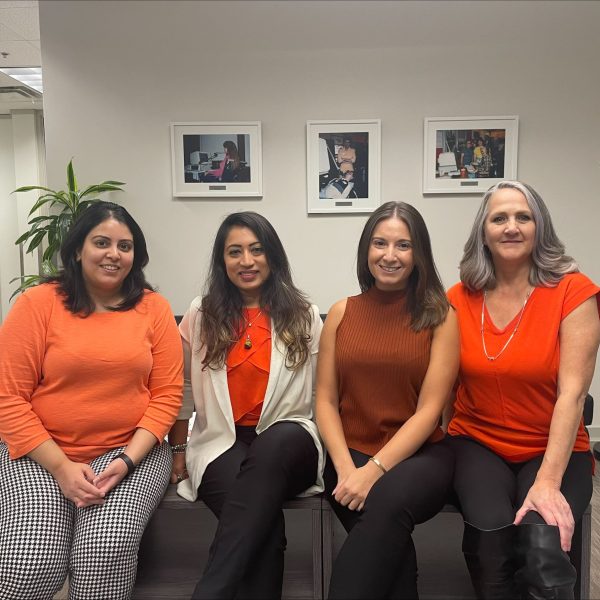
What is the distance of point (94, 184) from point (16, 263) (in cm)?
320

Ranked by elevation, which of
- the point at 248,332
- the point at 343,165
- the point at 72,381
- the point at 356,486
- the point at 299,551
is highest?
the point at 343,165

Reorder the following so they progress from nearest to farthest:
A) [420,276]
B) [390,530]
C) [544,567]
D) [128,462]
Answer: [544,567], [390,530], [128,462], [420,276]

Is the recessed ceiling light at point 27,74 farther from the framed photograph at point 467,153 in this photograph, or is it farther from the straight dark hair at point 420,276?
the straight dark hair at point 420,276

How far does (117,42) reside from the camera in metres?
3.34

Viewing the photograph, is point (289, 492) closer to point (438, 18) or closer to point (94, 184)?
point (94, 184)

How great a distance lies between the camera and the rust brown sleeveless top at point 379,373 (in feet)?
5.38

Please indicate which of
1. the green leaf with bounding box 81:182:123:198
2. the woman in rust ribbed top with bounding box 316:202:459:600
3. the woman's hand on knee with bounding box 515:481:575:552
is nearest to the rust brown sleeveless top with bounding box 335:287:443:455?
the woman in rust ribbed top with bounding box 316:202:459:600

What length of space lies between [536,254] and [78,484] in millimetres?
1512

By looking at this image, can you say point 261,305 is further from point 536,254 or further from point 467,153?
point 467,153

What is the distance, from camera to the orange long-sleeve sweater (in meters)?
1.58

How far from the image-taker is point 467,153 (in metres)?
3.32

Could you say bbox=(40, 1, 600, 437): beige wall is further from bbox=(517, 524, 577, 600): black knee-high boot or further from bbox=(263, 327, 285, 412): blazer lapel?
bbox=(517, 524, 577, 600): black knee-high boot

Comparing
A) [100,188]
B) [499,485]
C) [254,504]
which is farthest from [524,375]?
[100,188]

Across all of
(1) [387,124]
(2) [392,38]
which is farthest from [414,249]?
(2) [392,38]
